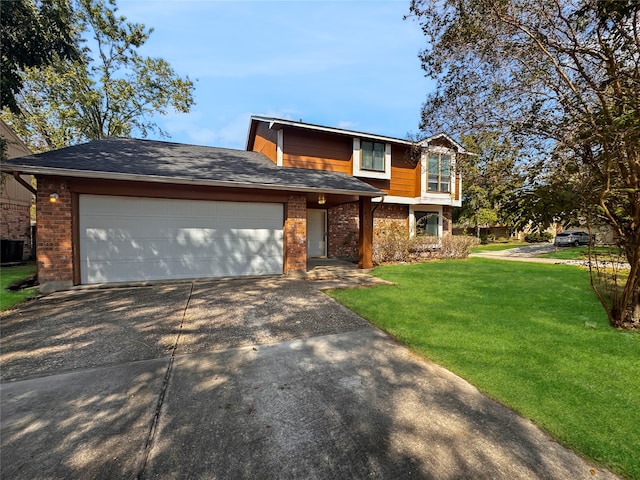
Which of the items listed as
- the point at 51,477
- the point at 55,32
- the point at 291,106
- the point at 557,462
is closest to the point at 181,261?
the point at 51,477

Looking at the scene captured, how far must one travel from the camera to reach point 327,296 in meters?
6.34

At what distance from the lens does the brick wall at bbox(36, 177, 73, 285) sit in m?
6.58

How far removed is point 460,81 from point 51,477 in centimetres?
761

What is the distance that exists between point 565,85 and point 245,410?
6.10 m

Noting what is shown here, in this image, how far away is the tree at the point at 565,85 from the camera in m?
3.53

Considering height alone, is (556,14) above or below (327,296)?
above

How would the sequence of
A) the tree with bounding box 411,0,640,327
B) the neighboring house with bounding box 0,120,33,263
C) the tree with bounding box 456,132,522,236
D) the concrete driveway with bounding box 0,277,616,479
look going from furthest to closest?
the neighboring house with bounding box 0,120,33,263 < the tree with bounding box 456,132,522,236 < the tree with bounding box 411,0,640,327 < the concrete driveway with bounding box 0,277,616,479

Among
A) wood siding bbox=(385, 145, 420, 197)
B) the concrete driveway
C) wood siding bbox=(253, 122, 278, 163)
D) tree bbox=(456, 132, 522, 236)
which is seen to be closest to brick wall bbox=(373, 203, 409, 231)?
wood siding bbox=(385, 145, 420, 197)

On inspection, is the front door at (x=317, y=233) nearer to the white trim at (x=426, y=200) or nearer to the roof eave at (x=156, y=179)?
the white trim at (x=426, y=200)

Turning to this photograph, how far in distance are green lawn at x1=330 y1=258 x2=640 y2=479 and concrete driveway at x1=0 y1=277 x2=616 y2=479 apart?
261 mm

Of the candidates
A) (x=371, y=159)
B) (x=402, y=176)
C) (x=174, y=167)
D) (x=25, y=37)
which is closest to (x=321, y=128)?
(x=371, y=159)

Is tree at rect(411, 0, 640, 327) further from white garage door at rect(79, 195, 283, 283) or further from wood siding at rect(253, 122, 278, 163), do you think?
wood siding at rect(253, 122, 278, 163)

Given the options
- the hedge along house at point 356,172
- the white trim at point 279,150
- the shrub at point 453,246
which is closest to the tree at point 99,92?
the hedge along house at point 356,172

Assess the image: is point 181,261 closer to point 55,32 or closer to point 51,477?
point 51,477
